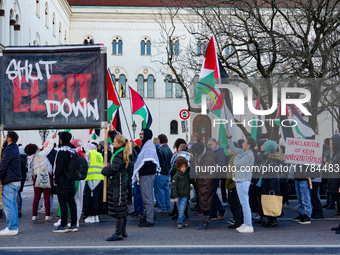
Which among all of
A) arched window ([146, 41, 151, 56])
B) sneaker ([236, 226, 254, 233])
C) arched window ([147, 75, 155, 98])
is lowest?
sneaker ([236, 226, 254, 233])

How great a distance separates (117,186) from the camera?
289 inches

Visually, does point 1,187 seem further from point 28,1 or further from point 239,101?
point 28,1

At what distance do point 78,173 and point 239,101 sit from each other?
4.05m

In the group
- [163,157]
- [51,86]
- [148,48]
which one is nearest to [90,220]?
[163,157]

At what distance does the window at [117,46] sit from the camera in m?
44.8

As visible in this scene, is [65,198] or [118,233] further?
[65,198]

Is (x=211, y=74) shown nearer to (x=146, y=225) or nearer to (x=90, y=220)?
(x=146, y=225)

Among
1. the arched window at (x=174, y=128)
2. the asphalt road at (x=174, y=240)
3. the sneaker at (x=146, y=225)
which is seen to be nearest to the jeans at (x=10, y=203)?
the asphalt road at (x=174, y=240)

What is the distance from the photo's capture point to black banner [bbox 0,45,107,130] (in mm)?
8336

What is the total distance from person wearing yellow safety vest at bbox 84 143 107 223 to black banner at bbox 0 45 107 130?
1314mm

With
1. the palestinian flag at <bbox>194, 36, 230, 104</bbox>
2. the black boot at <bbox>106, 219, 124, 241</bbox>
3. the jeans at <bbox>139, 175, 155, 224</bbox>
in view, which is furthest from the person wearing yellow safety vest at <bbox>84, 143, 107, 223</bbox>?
the palestinian flag at <bbox>194, 36, 230, 104</bbox>

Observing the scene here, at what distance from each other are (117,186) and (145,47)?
39.0 metres

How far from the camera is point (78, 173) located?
26.2 feet

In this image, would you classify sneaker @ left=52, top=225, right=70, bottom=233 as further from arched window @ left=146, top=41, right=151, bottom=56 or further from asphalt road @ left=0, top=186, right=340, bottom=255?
arched window @ left=146, top=41, right=151, bottom=56
